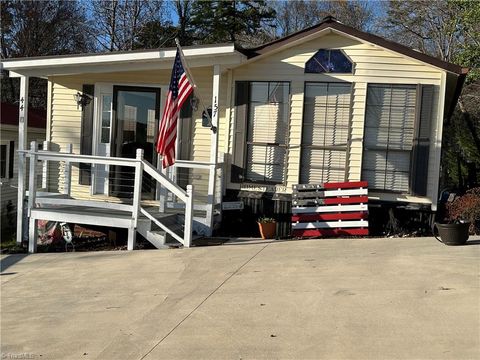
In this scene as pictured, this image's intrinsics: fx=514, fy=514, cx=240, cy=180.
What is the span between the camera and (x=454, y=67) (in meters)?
8.75

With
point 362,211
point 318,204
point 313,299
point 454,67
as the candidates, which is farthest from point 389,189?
point 313,299

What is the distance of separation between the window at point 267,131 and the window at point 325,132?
39 cm

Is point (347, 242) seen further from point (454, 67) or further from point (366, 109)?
point (454, 67)

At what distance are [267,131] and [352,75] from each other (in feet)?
5.98

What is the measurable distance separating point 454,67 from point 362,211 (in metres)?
2.90

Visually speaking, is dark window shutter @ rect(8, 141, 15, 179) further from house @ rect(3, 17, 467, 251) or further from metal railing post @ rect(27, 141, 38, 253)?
metal railing post @ rect(27, 141, 38, 253)

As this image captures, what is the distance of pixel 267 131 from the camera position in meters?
9.56

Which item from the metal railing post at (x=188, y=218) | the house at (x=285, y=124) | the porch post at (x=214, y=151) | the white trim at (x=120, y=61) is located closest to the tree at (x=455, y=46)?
the house at (x=285, y=124)

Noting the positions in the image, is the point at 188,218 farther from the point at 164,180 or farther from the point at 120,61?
the point at 120,61

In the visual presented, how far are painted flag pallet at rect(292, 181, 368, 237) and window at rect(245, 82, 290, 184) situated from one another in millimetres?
692

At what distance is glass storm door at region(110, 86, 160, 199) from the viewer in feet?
34.8

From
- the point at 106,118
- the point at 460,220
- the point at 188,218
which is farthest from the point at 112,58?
the point at 460,220

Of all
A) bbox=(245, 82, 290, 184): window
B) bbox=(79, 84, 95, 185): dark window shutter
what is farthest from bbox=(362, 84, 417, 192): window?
bbox=(79, 84, 95, 185): dark window shutter

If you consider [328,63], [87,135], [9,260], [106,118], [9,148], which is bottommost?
[9,260]
